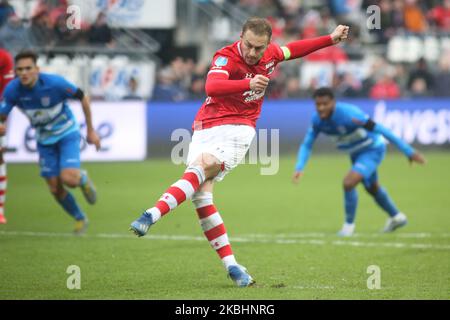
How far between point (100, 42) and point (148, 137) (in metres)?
2.88

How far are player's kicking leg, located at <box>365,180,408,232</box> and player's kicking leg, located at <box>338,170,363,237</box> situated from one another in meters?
0.34

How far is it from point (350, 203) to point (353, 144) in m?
0.85

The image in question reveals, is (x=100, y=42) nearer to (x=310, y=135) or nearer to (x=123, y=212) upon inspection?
(x=123, y=212)

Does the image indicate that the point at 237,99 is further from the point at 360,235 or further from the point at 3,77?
the point at 3,77

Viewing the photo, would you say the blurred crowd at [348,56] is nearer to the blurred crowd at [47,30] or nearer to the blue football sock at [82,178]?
the blurred crowd at [47,30]

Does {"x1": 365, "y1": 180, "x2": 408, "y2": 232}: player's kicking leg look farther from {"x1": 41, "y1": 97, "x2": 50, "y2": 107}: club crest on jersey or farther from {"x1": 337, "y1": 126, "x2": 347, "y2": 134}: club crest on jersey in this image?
{"x1": 41, "y1": 97, "x2": 50, "y2": 107}: club crest on jersey

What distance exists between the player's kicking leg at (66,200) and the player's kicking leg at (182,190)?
4364 mm

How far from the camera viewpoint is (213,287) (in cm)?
796

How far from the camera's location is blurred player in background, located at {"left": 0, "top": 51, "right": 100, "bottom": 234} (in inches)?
455

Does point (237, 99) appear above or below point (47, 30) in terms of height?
below

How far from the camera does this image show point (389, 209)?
1263 centimetres

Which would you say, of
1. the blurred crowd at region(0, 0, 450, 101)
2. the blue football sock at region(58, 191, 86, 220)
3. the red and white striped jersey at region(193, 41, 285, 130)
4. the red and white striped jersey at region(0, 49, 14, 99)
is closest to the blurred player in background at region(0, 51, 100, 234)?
the blue football sock at region(58, 191, 86, 220)

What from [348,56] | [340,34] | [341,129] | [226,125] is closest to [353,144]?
[341,129]

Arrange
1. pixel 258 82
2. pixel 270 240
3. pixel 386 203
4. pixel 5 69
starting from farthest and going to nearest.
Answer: pixel 5 69 → pixel 386 203 → pixel 270 240 → pixel 258 82
